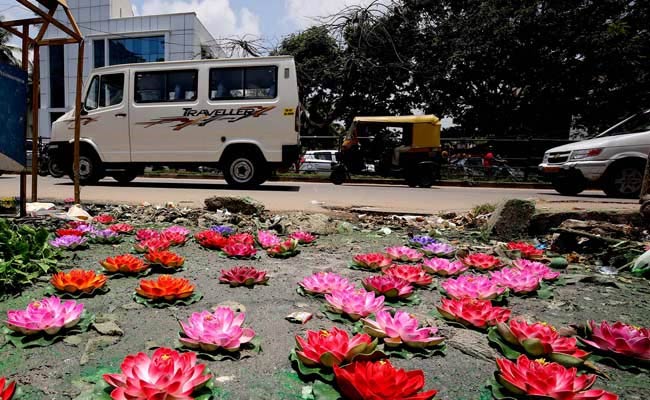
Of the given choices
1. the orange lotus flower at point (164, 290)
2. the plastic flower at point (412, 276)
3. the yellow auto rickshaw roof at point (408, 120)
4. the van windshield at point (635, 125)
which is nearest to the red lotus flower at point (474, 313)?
the plastic flower at point (412, 276)

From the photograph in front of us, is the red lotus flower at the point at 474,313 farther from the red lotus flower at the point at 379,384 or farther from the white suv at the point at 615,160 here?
A: the white suv at the point at 615,160

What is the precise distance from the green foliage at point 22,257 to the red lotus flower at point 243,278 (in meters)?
0.76

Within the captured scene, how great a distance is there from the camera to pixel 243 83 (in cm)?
798

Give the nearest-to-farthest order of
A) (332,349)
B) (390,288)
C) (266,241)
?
1. (332,349)
2. (390,288)
3. (266,241)

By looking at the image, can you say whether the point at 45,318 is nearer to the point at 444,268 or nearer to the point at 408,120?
the point at 444,268

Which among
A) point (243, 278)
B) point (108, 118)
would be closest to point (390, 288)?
point (243, 278)

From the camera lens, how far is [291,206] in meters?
5.13

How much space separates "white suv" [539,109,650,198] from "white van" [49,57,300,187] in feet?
16.7

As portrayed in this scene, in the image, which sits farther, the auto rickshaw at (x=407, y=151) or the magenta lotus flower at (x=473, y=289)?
the auto rickshaw at (x=407, y=151)

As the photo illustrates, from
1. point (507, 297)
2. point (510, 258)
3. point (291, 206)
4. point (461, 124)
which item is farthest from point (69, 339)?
point (461, 124)

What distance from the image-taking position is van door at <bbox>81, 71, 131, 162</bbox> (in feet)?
27.4

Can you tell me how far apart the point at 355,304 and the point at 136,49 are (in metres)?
30.2

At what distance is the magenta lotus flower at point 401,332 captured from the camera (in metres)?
1.23

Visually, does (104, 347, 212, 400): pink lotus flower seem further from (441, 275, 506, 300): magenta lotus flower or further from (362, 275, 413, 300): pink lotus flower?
(441, 275, 506, 300): magenta lotus flower
